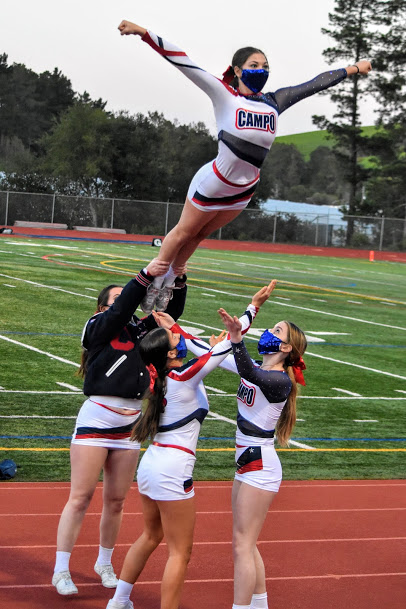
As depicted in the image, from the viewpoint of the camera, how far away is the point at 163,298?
639 centimetres

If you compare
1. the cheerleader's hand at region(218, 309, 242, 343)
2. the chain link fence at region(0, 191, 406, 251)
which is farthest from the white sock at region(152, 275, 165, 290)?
the chain link fence at region(0, 191, 406, 251)

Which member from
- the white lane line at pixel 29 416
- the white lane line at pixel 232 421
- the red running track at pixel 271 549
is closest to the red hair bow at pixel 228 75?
the red running track at pixel 271 549

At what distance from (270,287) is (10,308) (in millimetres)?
15444

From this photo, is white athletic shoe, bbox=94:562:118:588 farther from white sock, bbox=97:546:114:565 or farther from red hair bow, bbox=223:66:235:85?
red hair bow, bbox=223:66:235:85

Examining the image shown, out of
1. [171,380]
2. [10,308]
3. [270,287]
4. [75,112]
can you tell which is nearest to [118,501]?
[171,380]

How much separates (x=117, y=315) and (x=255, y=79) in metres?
1.76

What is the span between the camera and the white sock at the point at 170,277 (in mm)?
6293

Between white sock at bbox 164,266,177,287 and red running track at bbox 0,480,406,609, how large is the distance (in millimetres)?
2124

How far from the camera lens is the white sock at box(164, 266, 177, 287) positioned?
6.29 m

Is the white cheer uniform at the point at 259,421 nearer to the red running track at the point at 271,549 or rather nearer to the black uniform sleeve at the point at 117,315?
the black uniform sleeve at the point at 117,315

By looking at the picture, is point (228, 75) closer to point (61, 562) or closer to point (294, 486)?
point (61, 562)

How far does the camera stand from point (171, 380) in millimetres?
5613

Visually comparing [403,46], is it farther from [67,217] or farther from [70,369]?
[70,369]

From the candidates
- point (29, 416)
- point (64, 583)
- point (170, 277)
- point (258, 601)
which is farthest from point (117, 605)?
point (29, 416)
